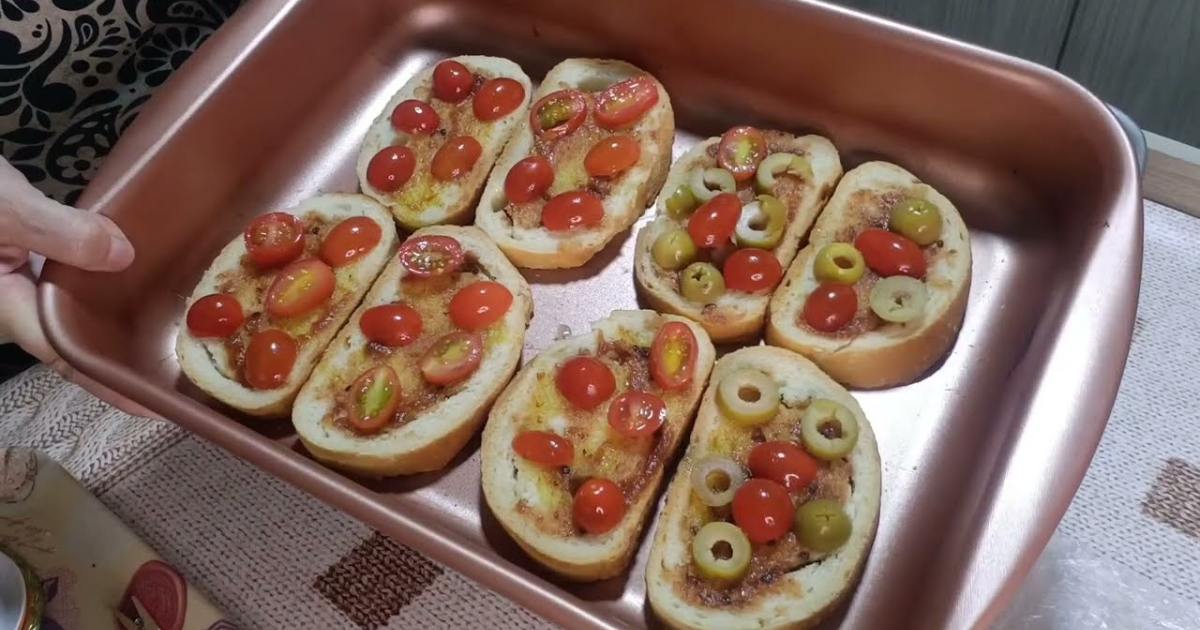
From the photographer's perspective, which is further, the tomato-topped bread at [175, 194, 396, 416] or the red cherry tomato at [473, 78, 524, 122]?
the red cherry tomato at [473, 78, 524, 122]

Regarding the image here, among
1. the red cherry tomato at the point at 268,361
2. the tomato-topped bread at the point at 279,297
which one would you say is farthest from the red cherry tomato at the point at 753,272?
the red cherry tomato at the point at 268,361

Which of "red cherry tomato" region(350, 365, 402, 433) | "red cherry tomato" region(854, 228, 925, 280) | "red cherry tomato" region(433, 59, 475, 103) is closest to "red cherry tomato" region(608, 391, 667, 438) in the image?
"red cherry tomato" region(350, 365, 402, 433)

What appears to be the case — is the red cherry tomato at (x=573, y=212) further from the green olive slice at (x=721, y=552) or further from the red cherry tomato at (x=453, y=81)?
the green olive slice at (x=721, y=552)

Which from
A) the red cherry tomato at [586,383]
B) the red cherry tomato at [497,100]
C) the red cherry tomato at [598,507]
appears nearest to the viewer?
the red cherry tomato at [598,507]

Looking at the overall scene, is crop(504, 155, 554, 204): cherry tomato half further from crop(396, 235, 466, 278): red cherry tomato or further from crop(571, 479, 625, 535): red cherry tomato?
crop(571, 479, 625, 535): red cherry tomato

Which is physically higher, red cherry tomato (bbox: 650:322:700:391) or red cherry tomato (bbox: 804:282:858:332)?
red cherry tomato (bbox: 804:282:858:332)

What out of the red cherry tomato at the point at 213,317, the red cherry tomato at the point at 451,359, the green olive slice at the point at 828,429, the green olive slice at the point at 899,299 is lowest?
the red cherry tomato at the point at 213,317

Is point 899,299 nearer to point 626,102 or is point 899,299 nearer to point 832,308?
point 832,308
